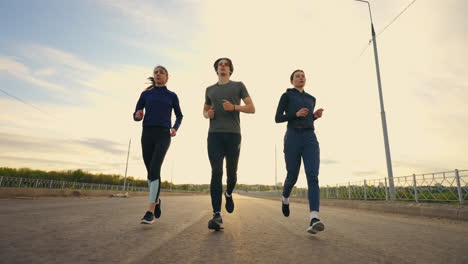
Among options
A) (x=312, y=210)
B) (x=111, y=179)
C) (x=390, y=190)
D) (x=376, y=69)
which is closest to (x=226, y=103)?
(x=312, y=210)

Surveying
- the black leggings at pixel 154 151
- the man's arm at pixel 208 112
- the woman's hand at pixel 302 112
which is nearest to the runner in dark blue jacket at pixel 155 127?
the black leggings at pixel 154 151

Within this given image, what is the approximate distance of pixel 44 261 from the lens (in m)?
1.74

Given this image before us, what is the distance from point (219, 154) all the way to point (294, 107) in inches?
Answer: 52.4

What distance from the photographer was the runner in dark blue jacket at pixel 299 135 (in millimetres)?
3920

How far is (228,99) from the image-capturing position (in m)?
4.00

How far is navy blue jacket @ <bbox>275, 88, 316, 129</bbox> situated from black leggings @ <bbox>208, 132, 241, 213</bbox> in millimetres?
804

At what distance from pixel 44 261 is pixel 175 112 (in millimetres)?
3177

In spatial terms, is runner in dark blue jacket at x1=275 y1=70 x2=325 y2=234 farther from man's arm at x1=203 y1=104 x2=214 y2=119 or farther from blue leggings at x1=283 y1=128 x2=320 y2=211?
man's arm at x1=203 y1=104 x2=214 y2=119

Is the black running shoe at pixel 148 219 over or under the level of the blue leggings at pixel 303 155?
under

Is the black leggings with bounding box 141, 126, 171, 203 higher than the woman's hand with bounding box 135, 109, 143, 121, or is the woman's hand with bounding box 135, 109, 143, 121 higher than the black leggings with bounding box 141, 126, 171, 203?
the woman's hand with bounding box 135, 109, 143, 121

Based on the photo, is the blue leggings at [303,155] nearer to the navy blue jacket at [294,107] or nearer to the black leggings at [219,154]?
the navy blue jacket at [294,107]

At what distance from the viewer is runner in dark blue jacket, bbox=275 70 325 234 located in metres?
3.92

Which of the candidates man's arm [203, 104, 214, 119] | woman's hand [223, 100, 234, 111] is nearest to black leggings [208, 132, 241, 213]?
man's arm [203, 104, 214, 119]

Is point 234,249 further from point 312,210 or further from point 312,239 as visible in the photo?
point 312,210
